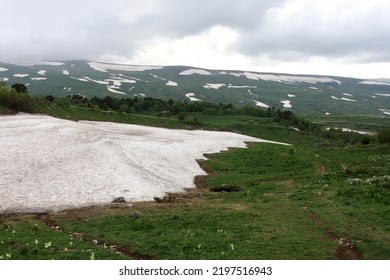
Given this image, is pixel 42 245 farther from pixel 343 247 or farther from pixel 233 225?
pixel 343 247

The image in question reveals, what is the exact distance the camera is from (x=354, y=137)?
154500 mm

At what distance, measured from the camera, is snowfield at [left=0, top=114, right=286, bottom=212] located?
34.4m

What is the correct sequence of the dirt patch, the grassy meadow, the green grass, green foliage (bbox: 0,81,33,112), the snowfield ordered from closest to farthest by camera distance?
1. the green grass
2. the dirt patch
3. the grassy meadow
4. the snowfield
5. green foliage (bbox: 0,81,33,112)

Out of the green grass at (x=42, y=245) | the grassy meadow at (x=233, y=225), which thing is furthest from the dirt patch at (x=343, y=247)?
the green grass at (x=42, y=245)

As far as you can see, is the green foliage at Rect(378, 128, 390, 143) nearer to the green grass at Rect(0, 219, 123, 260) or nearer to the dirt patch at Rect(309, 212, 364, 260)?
the dirt patch at Rect(309, 212, 364, 260)

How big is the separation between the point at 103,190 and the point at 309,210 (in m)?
18.9


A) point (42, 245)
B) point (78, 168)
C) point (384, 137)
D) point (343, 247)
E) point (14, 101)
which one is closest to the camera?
point (42, 245)

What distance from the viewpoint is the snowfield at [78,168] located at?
3438cm

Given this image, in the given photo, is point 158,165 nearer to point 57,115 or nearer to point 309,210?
point 309,210

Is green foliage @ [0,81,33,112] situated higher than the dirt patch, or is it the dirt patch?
green foliage @ [0,81,33,112]

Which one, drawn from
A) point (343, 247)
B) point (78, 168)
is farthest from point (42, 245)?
point (78, 168)

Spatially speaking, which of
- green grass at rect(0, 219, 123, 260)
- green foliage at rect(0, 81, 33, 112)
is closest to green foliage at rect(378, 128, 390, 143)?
green grass at rect(0, 219, 123, 260)

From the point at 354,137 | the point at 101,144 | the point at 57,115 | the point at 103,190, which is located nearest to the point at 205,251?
the point at 103,190

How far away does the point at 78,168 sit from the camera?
41844mm
